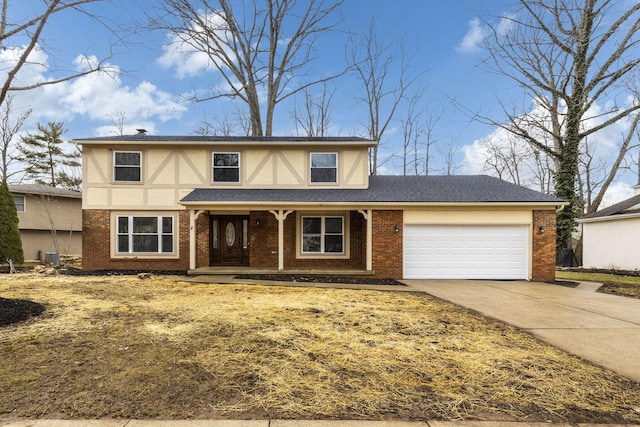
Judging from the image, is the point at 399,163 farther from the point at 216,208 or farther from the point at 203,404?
the point at 203,404

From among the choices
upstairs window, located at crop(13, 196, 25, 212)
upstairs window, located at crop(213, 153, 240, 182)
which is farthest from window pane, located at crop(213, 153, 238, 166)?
upstairs window, located at crop(13, 196, 25, 212)

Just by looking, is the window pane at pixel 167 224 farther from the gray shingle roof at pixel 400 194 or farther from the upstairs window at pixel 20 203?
the upstairs window at pixel 20 203

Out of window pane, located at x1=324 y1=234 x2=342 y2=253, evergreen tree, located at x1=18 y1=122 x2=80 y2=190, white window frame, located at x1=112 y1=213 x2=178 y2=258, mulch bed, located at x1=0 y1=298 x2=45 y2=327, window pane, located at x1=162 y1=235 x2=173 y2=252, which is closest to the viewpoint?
mulch bed, located at x1=0 y1=298 x2=45 y2=327

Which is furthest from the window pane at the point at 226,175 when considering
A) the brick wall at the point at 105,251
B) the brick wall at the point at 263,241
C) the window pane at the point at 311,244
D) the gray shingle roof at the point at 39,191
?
the gray shingle roof at the point at 39,191

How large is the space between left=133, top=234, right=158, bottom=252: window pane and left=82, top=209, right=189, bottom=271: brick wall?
42 centimetres

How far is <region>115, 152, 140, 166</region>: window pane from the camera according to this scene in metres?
12.7

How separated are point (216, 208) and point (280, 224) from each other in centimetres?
237

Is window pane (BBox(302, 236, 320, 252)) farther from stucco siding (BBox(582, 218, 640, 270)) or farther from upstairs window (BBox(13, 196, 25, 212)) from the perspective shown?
upstairs window (BBox(13, 196, 25, 212))

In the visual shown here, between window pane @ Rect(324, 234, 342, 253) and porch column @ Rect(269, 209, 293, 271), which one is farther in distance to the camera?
window pane @ Rect(324, 234, 342, 253)

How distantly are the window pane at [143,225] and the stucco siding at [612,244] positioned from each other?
21555mm

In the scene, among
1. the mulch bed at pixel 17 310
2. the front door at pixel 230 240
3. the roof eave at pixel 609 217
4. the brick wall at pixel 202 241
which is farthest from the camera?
the roof eave at pixel 609 217

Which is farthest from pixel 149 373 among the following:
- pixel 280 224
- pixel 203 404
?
pixel 280 224

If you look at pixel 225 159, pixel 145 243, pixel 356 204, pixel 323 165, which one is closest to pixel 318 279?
pixel 356 204

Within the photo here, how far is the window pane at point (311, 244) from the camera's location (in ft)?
41.6
